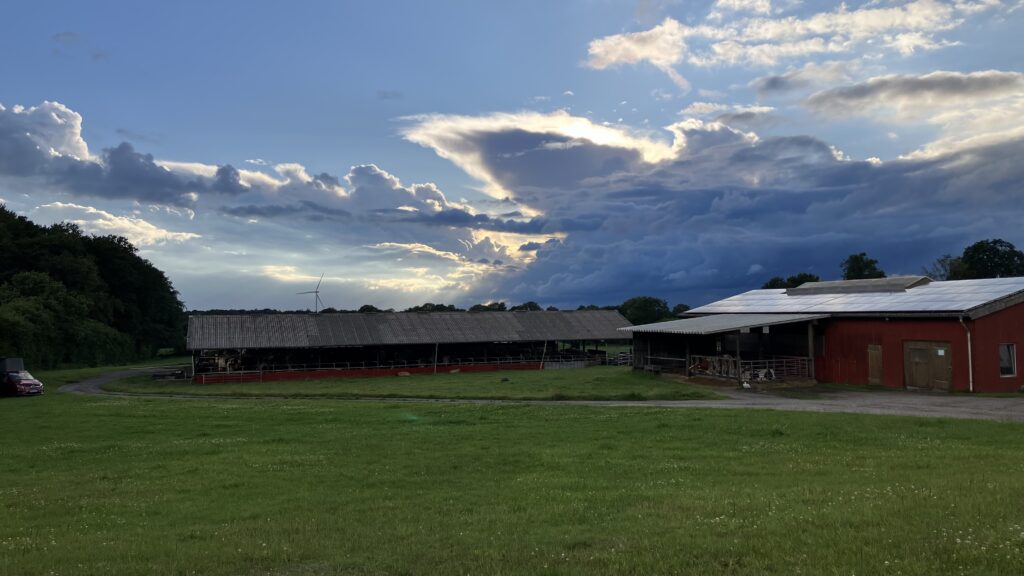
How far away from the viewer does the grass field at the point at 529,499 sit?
22.8ft

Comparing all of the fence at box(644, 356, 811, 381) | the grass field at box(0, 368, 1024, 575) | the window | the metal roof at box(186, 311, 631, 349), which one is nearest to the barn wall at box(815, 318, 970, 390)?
the window

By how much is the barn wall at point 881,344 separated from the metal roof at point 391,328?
2763 centimetres

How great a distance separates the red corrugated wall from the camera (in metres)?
30.9

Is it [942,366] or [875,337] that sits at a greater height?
[875,337]

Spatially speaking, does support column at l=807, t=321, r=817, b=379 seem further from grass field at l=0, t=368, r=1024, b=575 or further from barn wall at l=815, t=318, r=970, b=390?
grass field at l=0, t=368, r=1024, b=575

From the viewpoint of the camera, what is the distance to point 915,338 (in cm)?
3316

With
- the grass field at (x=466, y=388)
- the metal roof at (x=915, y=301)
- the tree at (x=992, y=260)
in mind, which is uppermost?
the tree at (x=992, y=260)

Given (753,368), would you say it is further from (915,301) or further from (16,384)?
(16,384)

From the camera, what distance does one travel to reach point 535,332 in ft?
214

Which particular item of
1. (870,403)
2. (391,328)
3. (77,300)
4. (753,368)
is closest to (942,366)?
(870,403)

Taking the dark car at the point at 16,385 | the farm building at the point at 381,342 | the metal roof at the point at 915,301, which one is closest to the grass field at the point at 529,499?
the metal roof at the point at 915,301

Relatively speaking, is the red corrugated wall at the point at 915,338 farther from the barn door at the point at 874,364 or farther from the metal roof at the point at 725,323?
the metal roof at the point at 725,323

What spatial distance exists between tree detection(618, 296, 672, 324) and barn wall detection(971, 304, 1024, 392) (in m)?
74.1

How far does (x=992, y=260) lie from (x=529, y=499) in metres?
105
